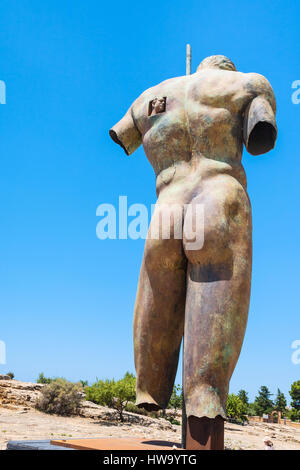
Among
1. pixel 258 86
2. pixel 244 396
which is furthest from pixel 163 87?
pixel 244 396

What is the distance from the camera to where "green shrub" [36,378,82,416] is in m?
18.1

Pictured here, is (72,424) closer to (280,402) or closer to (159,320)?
(159,320)

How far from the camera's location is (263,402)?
49.5 m

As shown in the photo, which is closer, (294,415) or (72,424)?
(72,424)

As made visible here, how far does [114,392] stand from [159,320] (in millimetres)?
16385

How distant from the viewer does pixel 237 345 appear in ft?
13.7

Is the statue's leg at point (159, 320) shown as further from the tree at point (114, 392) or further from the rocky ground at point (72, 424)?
the tree at point (114, 392)

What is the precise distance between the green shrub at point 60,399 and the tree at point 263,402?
3395 centimetres
